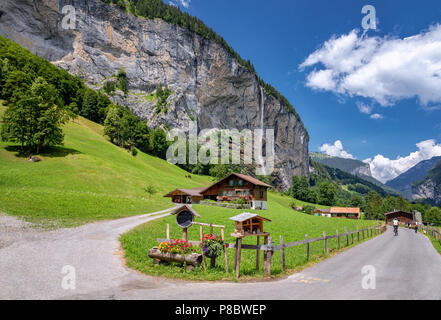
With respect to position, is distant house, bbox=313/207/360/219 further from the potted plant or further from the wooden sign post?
the potted plant

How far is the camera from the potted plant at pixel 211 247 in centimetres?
1063

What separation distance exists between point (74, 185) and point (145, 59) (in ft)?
366

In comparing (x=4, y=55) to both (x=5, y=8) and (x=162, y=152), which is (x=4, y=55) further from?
(x=162, y=152)

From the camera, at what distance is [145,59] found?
434 ft

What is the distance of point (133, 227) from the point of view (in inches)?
803

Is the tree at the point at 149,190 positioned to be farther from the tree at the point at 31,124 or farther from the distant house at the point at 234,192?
the tree at the point at 31,124

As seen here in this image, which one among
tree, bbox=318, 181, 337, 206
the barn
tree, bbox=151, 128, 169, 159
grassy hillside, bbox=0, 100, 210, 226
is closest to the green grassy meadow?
grassy hillside, bbox=0, 100, 210, 226

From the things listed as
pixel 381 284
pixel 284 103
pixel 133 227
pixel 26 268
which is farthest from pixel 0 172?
Answer: pixel 284 103

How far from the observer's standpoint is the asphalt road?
7746 mm

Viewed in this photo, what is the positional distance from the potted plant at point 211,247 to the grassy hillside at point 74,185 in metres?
14.2

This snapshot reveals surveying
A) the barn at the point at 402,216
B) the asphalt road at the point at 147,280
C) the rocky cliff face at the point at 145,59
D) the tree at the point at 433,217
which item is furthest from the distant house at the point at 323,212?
the asphalt road at the point at 147,280

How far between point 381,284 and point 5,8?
153m

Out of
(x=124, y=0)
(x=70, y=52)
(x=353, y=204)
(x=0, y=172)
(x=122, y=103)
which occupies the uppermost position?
(x=124, y=0)

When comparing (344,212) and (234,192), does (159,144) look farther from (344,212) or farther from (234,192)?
(344,212)
